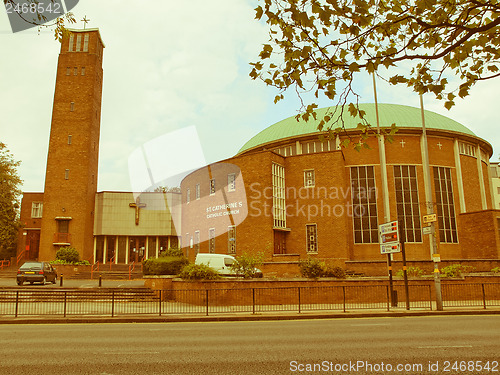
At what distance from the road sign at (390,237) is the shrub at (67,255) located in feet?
89.3

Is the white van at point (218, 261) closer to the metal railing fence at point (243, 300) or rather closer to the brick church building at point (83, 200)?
the metal railing fence at point (243, 300)

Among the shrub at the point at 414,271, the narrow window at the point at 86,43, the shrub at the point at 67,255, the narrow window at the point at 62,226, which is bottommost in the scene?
the shrub at the point at 414,271

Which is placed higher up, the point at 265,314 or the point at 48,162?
the point at 48,162

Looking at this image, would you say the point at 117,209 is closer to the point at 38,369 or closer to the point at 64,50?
the point at 64,50

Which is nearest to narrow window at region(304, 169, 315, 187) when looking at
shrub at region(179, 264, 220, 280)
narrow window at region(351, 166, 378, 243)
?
narrow window at region(351, 166, 378, 243)

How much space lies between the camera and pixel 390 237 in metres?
18.0

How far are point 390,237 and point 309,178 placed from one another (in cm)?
1616

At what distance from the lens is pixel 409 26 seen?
22.6 feet

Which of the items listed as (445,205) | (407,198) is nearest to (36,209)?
(407,198)

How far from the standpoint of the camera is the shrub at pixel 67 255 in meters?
35.8

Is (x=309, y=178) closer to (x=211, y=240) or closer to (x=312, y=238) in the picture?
(x=312, y=238)

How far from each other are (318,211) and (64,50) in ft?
101

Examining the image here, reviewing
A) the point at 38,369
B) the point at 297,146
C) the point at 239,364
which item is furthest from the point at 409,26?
the point at 297,146

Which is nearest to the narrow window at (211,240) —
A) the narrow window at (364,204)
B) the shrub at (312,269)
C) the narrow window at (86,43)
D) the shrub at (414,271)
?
the narrow window at (364,204)
